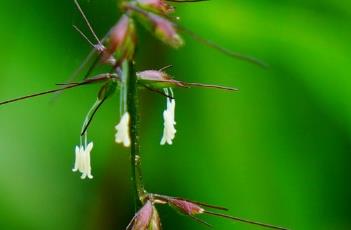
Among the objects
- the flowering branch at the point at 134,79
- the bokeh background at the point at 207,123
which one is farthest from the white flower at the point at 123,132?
the bokeh background at the point at 207,123

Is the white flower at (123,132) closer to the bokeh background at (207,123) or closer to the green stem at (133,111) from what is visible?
the green stem at (133,111)

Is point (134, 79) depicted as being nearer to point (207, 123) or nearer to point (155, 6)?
point (155, 6)

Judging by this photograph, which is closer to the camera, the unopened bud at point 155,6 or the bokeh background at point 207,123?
the unopened bud at point 155,6

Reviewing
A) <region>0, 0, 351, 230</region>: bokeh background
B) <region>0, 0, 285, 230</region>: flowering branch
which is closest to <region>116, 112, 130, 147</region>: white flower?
<region>0, 0, 285, 230</region>: flowering branch

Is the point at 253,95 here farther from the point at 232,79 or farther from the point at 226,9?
the point at 226,9

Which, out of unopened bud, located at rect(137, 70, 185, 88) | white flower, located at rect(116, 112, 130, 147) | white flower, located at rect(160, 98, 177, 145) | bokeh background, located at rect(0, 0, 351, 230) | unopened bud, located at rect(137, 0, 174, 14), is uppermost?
unopened bud, located at rect(137, 0, 174, 14)

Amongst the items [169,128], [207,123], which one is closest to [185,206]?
[169,128]

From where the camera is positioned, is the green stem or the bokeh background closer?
the green stem

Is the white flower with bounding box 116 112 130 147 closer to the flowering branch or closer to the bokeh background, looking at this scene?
the flowering branch
